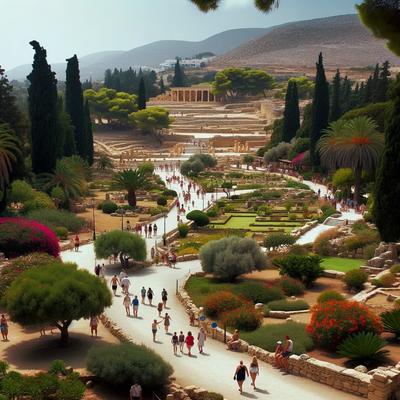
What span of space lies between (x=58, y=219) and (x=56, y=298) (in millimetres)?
20343

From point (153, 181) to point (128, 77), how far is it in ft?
358

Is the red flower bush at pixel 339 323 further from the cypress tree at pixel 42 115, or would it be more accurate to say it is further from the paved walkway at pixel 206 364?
the cypress tree at pixel 42 115

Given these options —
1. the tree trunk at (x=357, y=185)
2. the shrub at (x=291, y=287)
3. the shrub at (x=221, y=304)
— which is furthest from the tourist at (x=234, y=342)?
the tree trunk at (x=357, y=185)

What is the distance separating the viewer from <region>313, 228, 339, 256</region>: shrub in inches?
1267

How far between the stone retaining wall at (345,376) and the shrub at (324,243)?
14677 mm

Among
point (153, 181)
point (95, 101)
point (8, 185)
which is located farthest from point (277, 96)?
point (8, 185)

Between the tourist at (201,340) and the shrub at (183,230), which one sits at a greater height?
the tourist at (201,340)

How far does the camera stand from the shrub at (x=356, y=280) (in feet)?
82.1

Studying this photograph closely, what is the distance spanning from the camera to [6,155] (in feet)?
105

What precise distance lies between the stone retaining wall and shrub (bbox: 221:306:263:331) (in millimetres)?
1949

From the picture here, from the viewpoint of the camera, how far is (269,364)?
17406 millimetres

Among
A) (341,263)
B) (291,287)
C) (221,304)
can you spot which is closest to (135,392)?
(221,304)

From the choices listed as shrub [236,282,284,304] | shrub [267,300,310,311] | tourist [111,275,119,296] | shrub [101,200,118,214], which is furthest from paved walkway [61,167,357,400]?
shrub [101,200,118,214]

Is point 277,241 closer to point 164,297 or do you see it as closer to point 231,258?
point 231,258
